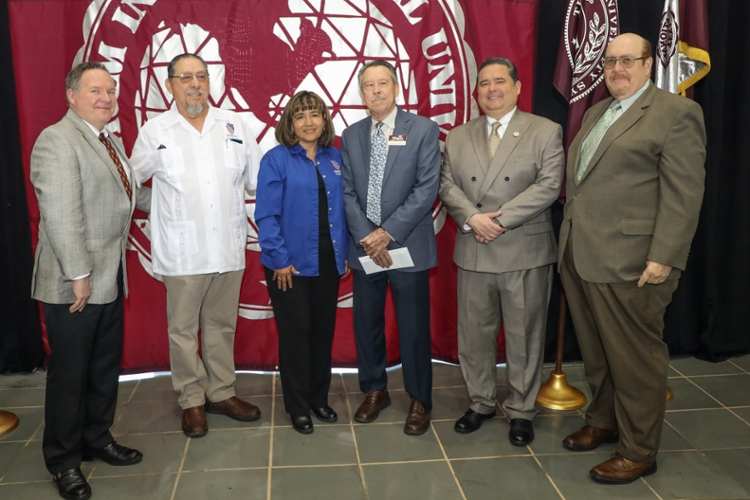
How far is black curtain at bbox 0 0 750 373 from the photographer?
12.3ft

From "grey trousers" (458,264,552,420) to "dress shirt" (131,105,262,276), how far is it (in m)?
1.20

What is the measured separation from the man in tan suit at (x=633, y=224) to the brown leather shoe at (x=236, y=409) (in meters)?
1.66

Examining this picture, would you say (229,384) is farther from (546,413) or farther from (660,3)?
(660,3)

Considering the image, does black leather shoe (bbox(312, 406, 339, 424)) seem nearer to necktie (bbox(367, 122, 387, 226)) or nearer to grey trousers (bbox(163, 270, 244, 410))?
grey trousers (bbox(163, 270, 244, 410))

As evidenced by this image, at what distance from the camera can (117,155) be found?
277cm

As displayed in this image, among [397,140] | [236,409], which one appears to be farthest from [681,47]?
[236,409]

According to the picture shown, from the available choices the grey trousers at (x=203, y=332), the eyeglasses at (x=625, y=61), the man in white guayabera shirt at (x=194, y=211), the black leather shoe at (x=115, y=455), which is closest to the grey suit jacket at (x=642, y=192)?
the eyeglasses at (x=625, y=61)

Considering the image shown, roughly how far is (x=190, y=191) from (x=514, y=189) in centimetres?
151

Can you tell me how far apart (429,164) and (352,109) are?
0.96m

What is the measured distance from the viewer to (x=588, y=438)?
9.69 ft

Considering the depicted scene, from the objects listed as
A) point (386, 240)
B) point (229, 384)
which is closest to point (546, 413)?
point (386, 240)

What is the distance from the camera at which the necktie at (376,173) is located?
3.03 meters

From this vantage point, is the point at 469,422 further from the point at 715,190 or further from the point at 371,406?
the point at 715,190

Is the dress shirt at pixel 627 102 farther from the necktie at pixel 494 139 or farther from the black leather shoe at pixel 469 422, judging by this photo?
the black leather shoe at pixel 469 422
